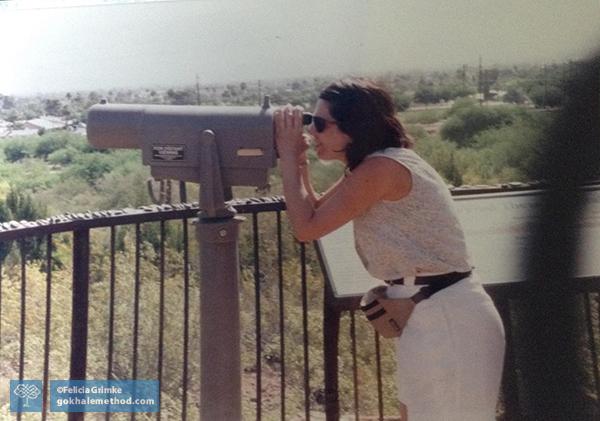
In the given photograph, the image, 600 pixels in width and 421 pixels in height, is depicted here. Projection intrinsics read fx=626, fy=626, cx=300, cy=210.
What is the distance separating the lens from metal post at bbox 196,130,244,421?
1750mm

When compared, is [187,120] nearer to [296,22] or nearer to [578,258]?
[296,22]

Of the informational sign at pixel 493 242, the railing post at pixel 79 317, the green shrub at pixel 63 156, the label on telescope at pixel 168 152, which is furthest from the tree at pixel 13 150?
the informational sign at pixel 493 242

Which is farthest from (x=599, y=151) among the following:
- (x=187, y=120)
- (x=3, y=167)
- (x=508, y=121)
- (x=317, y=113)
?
(x=3, y=167)

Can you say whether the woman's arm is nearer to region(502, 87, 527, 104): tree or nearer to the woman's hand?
the woman's hand

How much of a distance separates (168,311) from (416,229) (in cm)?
97

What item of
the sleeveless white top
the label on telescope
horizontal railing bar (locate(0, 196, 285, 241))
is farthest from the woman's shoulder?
horizontal railing bar (locate(0, 196, 285, 241))

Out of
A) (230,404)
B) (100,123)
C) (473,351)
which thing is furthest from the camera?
(230,404)

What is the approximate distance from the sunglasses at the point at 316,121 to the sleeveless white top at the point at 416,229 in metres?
0.17

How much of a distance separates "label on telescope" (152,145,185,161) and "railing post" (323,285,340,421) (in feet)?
2.68

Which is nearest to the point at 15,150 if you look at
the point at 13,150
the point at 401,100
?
the point at 13,150

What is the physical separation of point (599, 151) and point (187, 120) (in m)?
1.30

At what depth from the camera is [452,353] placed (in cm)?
161

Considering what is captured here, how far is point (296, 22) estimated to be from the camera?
1.95 meters

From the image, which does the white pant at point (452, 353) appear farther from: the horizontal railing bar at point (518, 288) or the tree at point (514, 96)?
the tree at point (514, 96)
